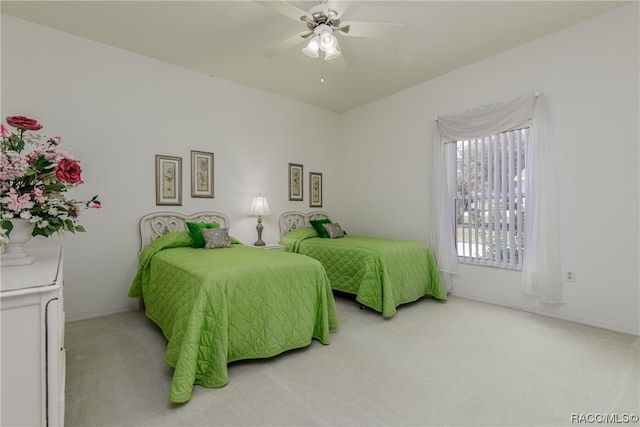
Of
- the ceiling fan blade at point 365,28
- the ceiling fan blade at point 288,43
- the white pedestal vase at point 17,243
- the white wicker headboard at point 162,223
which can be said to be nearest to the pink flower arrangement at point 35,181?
the white pedestal vase at point 17,243

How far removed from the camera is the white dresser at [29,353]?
964 mm

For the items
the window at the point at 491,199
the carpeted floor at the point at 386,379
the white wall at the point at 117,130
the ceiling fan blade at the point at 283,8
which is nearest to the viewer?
the carpeted floor at the point at 386,379

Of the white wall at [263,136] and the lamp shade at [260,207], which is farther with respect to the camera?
the lamp shade at [260,207]

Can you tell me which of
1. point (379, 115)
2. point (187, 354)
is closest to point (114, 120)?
point (187, 354)

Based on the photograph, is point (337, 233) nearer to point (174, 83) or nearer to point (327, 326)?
point (327, 326)

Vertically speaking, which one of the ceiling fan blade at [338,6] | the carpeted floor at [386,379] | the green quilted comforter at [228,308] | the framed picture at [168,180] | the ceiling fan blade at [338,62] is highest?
the ceiling fan blade at [338,6]

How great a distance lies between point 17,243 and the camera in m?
1.45

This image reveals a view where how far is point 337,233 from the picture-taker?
431 centimetres

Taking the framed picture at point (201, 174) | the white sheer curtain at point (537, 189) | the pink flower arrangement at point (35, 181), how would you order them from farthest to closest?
the framed picture at point (201, 174)
the white sheer curtain at point (537, 189)
the pink flower arrangement at point (35, 181)

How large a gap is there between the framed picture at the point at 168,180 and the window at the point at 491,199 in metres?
3.41

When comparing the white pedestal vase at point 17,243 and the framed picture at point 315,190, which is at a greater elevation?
the framed picture at point 315,190

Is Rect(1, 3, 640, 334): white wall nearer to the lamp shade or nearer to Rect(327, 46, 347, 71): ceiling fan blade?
the lamp shade

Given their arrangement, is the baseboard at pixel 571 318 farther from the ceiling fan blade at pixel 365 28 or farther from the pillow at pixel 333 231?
the ceiling fan blade at pixel 365 28

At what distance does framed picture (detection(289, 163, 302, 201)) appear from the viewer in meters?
4.68
